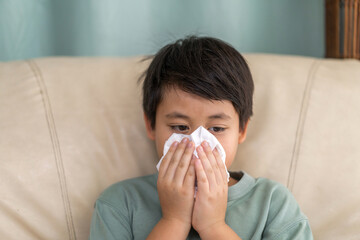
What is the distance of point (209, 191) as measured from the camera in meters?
0.95

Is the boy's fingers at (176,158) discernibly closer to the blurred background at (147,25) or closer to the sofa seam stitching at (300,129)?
the sofa seam stitching at (300,129)

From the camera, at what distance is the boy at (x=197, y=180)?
945 mm

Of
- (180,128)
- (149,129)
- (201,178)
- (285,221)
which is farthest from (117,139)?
(285,221)

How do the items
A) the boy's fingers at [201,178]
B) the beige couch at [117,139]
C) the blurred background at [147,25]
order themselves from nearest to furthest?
the boy's fingers at [201,178]
the beige couch at [117,139]
the blurred background at [147,25]

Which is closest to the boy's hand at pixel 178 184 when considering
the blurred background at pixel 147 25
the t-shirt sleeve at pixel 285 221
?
the t-shirt sleeve at pixel 285 221

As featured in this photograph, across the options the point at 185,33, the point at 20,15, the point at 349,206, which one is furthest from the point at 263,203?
the point at 20,15

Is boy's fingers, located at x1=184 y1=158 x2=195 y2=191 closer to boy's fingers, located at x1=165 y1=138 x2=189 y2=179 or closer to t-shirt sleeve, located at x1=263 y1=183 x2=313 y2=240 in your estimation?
boy's fingers, located at x1=165 y1=138 x2=189 y2=179

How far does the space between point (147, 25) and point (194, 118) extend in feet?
2.43

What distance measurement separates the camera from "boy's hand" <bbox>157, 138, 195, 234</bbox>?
939 mm

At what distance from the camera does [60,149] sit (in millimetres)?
1144

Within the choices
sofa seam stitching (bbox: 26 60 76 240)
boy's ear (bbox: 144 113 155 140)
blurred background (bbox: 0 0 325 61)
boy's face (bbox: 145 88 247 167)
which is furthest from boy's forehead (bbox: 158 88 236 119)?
blurred background (bbox: 0 0 325 61)

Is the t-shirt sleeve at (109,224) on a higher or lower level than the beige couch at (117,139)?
lower

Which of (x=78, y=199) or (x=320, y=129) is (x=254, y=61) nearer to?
(x=320, y=129)

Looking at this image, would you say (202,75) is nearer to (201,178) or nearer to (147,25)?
(201,178)
